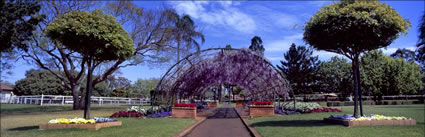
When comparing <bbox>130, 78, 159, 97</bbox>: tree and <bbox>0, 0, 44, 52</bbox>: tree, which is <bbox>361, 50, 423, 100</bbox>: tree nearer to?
<bbox>0, 0, 44, 52</bbox>: tree

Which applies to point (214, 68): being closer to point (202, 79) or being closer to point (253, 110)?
point (202, 79)

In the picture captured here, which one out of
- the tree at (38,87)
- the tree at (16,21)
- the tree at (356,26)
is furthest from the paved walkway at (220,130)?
the tree at (38,87)

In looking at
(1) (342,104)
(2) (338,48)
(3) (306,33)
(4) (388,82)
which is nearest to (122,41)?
(3) (306,33)

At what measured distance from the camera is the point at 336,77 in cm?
4688

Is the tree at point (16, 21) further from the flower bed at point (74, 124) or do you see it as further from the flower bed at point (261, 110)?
the flower bed at point (261, 110)

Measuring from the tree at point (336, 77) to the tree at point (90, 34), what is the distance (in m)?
41.7

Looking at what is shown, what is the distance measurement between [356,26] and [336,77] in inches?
1585

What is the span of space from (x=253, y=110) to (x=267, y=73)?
9.28ft

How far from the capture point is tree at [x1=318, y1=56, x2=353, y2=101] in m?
45.9

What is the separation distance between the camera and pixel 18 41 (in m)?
17.8

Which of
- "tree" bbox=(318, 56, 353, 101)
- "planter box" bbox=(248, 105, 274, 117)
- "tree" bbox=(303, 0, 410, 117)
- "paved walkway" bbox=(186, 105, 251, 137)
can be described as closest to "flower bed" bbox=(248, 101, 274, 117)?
"planter box" bbox=(248, 105, 274, 117)

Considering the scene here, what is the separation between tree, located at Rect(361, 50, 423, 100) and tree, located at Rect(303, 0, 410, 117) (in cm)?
3085

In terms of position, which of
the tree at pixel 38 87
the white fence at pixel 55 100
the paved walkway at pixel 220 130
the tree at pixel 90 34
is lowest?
the white fence at pixel 55 100

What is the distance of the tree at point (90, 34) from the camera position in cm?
1009
